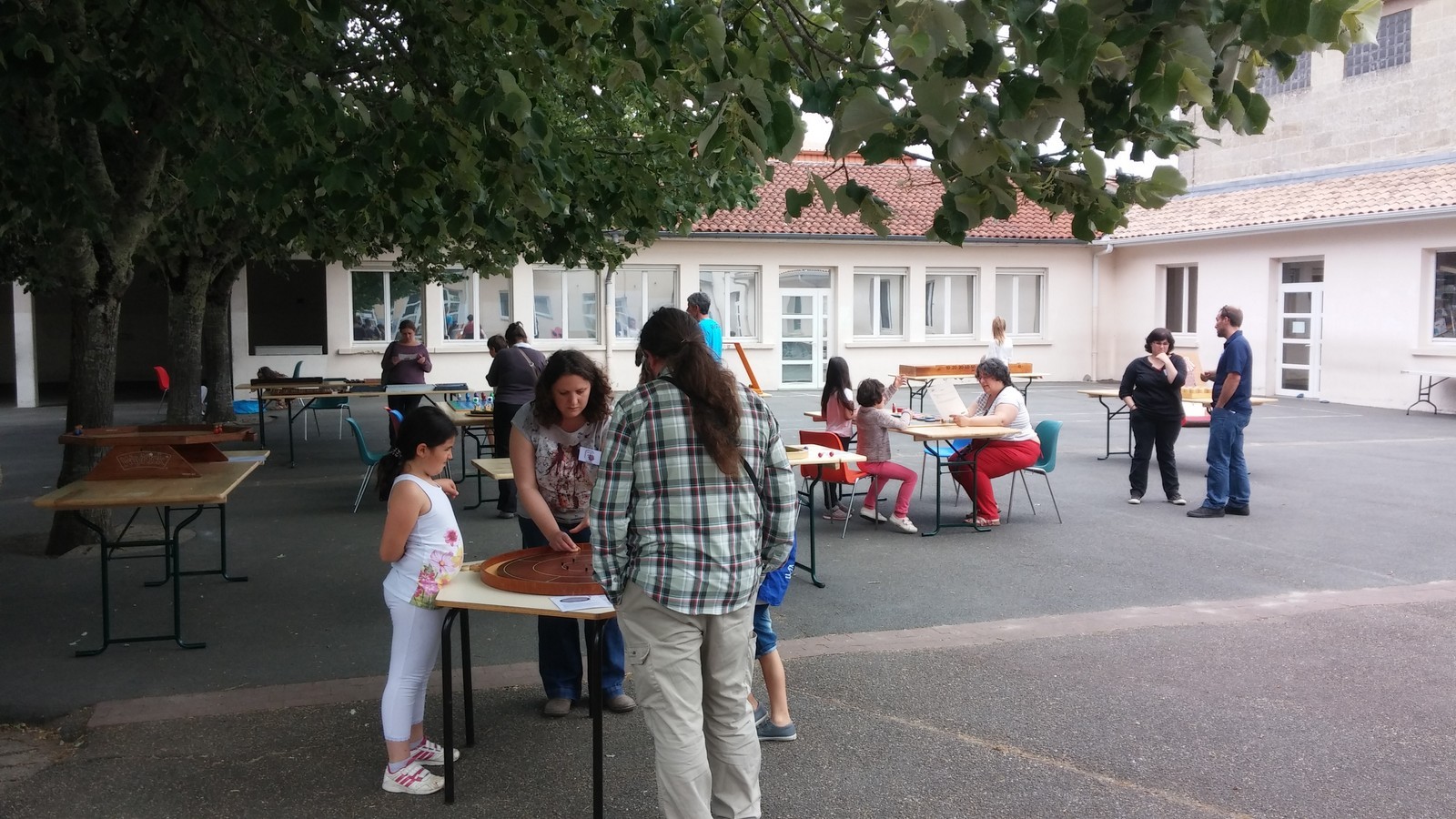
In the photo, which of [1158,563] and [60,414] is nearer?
[1158,563]

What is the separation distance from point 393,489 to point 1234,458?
320 inches

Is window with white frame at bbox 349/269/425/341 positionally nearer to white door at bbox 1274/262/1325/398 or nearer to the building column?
the building column

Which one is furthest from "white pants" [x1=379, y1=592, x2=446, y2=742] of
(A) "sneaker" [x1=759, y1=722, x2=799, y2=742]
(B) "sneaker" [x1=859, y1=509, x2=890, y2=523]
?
(B) "sneaker" [x1=859, y1=509, x2=890, y2=523]

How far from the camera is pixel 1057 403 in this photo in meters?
21.6

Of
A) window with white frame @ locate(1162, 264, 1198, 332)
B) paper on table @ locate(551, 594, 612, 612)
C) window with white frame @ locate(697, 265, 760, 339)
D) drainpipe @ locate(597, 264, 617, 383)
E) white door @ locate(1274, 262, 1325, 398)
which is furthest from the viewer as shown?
window with white frame @ locate(1162, 264, 1198, 332)

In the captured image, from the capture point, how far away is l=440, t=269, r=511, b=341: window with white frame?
25.1m

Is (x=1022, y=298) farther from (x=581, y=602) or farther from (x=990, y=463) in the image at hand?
(x=581, y=602)

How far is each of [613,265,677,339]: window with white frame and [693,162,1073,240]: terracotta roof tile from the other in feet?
5.08

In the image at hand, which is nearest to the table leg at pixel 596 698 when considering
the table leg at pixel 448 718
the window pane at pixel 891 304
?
the table leg at pixel 448 718

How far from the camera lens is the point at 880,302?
27.2 m

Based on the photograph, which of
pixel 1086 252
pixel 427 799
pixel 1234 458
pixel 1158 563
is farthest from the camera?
pixel 1086 252

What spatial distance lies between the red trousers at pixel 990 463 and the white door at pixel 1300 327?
15.9m

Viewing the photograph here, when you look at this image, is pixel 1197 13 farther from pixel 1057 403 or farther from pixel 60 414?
pixel 60 414

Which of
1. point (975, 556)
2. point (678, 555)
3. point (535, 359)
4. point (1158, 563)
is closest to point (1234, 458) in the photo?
point (1158, 563)
